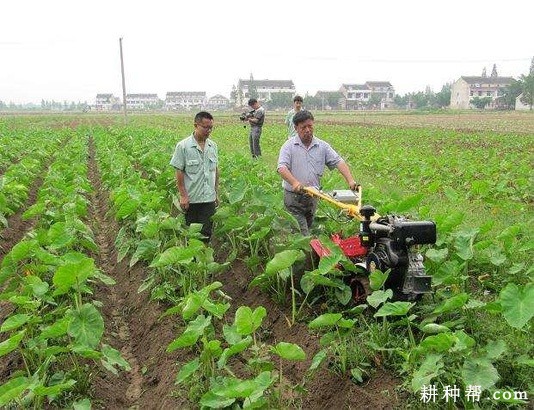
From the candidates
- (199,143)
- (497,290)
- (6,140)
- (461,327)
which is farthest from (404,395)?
(6,140)

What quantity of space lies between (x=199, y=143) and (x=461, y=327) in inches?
129

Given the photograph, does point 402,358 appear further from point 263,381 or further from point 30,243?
point 30,243

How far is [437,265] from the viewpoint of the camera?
449 cm

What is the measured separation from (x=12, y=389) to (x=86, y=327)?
679 millimetres

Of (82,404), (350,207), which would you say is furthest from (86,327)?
(350,207)

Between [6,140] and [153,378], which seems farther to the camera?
[6,140]

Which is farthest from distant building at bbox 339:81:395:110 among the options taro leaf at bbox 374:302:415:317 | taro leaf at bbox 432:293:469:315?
taro leaf at bbox 374:302:415:317

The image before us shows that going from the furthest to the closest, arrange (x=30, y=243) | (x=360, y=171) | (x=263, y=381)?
(x=360, y=171)
(x=30, y=243)
(x=263, y=381)

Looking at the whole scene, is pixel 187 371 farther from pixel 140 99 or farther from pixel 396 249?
pixel 140 99

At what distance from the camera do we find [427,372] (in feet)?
9.65

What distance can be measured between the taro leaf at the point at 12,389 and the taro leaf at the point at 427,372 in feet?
7.13

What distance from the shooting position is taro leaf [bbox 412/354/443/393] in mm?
2793

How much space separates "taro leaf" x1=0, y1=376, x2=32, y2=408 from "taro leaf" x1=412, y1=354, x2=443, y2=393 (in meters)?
2.17

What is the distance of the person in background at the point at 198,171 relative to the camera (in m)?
5.52
